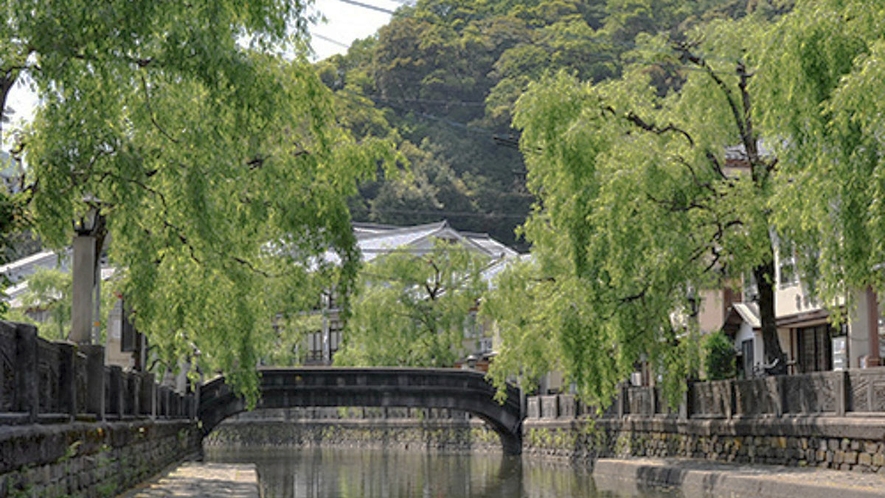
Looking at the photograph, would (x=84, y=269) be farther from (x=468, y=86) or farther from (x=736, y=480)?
(x=468, y=86)

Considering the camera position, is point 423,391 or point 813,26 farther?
point 423,391

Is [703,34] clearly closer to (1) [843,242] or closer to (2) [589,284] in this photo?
(2) [589,284]

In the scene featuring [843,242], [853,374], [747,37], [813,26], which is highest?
[747,37]

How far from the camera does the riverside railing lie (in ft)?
68.8

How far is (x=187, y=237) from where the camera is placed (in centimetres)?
1689

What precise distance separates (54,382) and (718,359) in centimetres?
2438

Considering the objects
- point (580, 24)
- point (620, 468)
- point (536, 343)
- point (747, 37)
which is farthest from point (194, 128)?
point (580, 24)

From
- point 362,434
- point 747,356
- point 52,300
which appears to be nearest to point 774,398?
point 747,356

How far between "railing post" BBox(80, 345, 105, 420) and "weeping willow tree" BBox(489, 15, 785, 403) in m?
11.0

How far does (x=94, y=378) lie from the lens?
17047 mm

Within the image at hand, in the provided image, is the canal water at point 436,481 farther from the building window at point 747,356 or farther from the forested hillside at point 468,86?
the forested hillside at point 468,86

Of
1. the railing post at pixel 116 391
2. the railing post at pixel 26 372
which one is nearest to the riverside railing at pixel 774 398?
the railing post at pixel 116 391

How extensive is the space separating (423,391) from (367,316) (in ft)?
28.3

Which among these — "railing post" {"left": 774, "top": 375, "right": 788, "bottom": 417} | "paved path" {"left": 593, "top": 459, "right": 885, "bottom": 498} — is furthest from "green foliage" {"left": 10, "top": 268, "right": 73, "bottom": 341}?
"railing post" {"left": 774, "top": 375, "right": 788, "bottom": 417}
